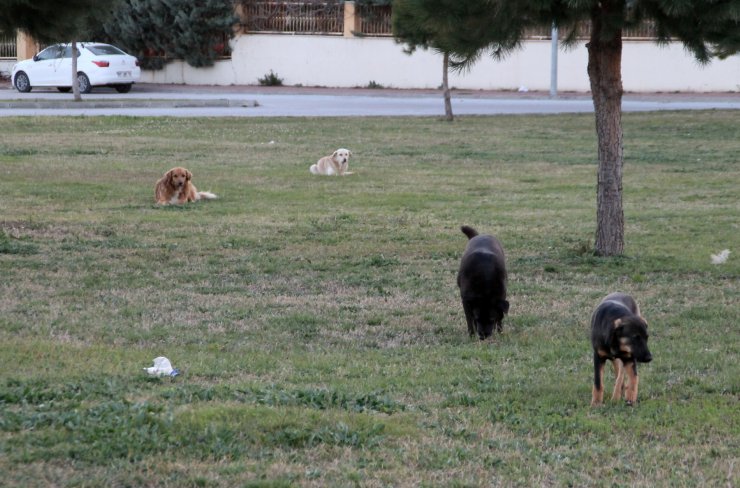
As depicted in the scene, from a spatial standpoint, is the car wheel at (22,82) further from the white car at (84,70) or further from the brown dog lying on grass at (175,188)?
the brown dog lying on grass at (175,188)

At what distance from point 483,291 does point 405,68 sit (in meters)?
35.9

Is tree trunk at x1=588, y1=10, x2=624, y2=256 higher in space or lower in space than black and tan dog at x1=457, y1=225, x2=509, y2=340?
higher

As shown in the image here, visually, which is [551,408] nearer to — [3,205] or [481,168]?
[3,205]

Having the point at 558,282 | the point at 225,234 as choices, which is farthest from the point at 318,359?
the point at 225,234

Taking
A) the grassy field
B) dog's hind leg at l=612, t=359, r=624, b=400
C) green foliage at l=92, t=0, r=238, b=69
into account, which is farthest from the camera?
green foliage at l=92, t=0, r=238, b=69

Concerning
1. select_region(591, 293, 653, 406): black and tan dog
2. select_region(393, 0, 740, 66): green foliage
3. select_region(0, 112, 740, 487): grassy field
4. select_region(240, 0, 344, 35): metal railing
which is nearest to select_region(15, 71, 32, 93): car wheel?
select_region(240, 0, 344, 35): metal railing

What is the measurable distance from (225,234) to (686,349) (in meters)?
6.40

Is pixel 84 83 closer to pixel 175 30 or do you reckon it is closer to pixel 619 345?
pixel 175 30

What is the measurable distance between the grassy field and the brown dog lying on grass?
25 centimetres

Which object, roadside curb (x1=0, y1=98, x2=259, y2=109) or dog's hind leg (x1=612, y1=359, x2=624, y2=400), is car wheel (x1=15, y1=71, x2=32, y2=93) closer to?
roadside curb (x1=0, y1=98, x2=259, y2=109)

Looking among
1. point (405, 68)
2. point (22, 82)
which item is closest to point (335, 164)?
point (22, 82)

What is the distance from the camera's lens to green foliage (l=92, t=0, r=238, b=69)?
42656 mm

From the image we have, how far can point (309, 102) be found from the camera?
1388 inches

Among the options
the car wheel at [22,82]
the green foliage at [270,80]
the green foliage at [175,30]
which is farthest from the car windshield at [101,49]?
the green foliage at [270,80]
